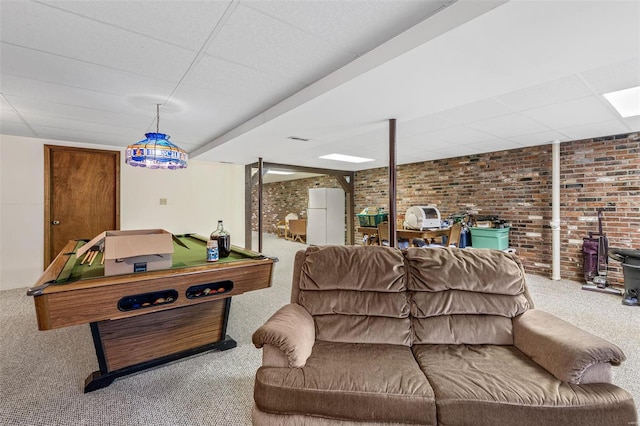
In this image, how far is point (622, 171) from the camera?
4.07m

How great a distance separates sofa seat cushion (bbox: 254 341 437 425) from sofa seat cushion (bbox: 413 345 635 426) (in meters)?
0.09

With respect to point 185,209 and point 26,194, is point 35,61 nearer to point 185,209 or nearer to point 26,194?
point 26,194

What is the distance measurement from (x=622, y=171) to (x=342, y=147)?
4022mm

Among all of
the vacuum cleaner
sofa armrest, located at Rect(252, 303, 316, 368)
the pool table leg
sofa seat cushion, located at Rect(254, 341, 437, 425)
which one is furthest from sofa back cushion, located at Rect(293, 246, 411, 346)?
the vacuum cleaner

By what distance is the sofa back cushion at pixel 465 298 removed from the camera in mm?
1752

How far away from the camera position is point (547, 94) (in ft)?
8.59

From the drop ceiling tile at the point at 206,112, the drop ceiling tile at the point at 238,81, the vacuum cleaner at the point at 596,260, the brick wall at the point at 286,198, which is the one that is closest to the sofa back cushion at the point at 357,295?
the drop ceiling tile at the point at 238,81

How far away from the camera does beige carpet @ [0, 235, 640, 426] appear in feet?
5.58

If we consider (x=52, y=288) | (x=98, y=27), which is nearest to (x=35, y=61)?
(x=98, y=27)

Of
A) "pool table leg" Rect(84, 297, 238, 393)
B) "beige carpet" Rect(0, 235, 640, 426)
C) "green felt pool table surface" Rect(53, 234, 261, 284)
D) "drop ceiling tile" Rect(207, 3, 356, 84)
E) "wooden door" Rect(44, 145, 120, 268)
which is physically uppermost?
"drop ceiling tile" Rect(207, 3, 356, 84)

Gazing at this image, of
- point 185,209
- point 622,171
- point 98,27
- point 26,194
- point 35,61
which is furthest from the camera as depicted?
point 185,209

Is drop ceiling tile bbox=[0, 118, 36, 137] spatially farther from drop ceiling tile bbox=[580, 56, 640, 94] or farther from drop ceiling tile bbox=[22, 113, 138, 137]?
drop ceiling tile bbox=[580, 56, 640, 94]

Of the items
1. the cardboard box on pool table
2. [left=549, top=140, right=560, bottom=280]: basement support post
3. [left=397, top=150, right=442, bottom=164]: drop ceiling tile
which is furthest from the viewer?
[left=397, top=150, right=442, bottom=164]: drop ceiling tile

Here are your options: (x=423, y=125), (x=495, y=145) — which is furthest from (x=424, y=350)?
(x=495, y=145)
